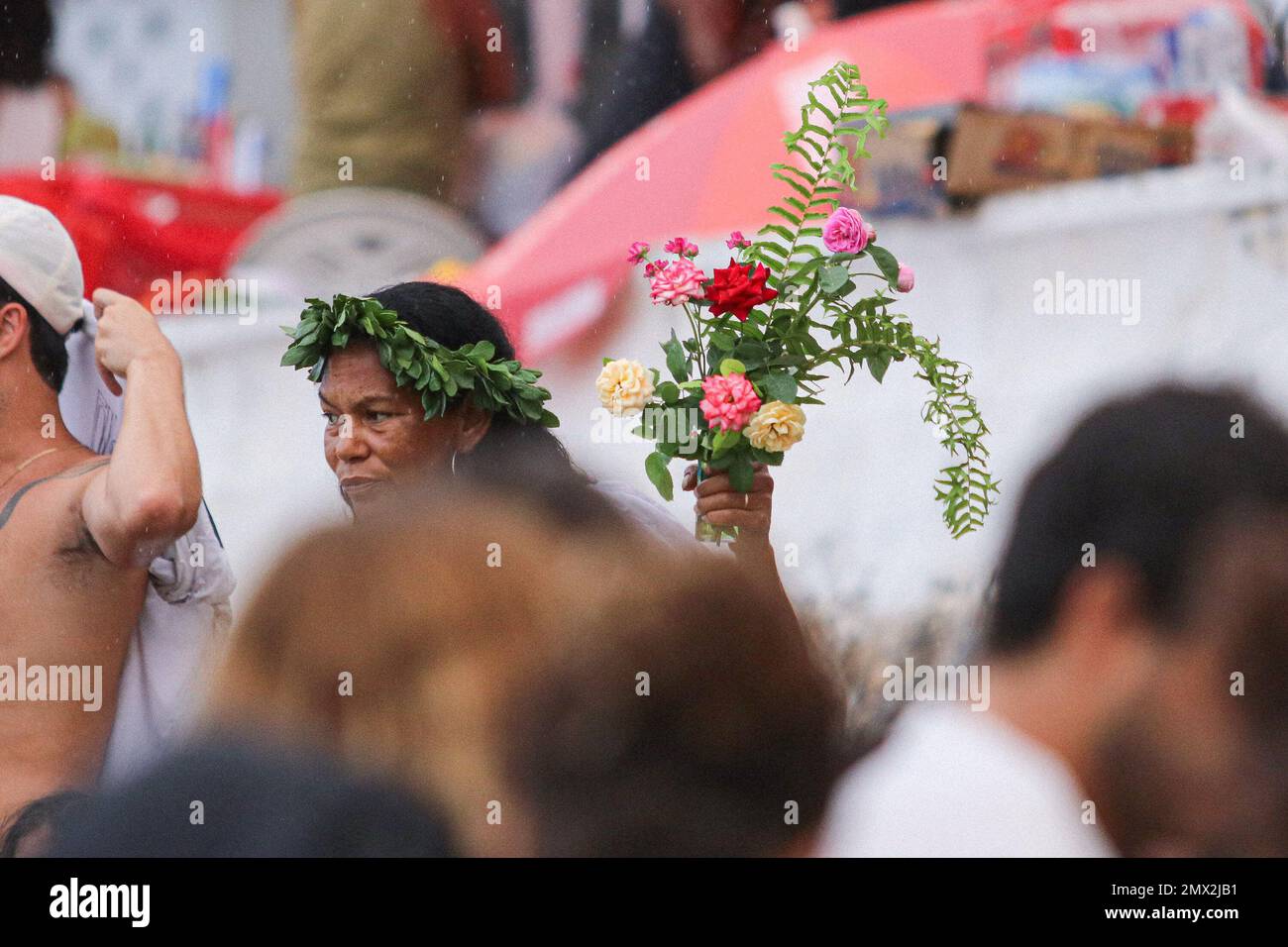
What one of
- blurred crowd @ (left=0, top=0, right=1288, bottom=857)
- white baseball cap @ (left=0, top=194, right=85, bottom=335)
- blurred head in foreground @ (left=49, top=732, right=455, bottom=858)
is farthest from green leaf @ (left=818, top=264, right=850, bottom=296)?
blurred head in foreground @ (left=49, top=732, right=455, bottom=858)

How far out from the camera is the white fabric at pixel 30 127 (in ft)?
14.6

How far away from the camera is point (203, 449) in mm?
4148

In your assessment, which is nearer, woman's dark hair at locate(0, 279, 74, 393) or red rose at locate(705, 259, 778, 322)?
red rose at locate(705, 259, 778, 322)

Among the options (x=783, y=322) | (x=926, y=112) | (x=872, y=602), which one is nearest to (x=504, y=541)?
(x=783, y=322)

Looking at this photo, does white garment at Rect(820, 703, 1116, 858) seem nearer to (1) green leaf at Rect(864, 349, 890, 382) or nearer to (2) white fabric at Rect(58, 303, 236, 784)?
(1) green leaf at Rect(864, 349, 890, 382)

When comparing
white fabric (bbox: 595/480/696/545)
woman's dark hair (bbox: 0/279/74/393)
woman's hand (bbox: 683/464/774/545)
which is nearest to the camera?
white fabric (bbox: 595/480/696/545)

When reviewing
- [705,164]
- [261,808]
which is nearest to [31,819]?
[261,808]

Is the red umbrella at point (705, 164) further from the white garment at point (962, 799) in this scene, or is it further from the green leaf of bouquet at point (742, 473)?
the white garment at point (962, 799)

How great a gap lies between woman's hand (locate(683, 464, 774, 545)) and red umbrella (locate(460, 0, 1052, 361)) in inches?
55.8

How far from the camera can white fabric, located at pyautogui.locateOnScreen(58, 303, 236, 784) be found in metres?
2.92

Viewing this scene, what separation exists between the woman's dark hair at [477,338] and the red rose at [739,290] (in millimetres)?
353

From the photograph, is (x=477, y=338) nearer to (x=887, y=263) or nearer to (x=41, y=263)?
(x=887, y=263)

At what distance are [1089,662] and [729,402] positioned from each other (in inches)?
46.8

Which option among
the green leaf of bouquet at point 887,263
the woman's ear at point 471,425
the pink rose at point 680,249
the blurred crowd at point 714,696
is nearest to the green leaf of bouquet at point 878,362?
the green leaf of bouquet at point 887,263
